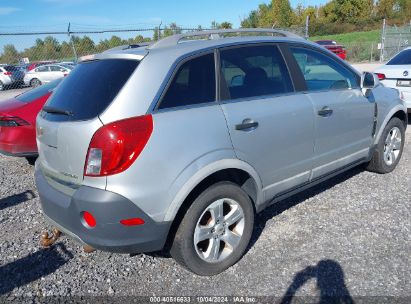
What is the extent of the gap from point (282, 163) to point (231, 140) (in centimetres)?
70

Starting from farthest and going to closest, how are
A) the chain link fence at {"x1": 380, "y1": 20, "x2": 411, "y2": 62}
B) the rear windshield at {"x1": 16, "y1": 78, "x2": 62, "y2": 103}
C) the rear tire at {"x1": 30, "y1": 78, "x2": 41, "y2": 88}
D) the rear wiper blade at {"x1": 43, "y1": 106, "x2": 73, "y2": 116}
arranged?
the chain link fence at {"x1": 380, "y1": 20, "x2": 411, "y2": 62} < the rear tire at {"x1": 30, "y1": 78, "x2": 41, "y2": 88} < the rear windshield at {"x1": 16, "y1": 78, "x2": 62, "y2": 103} < the rear wiper blade at {"x1": 43, "y1": 106, "x2": 73, "y2": 116}

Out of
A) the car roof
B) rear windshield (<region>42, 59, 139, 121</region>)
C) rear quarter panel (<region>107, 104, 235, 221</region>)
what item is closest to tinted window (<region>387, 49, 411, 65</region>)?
the car roof

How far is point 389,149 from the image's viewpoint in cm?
471

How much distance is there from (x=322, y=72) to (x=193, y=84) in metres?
1.90

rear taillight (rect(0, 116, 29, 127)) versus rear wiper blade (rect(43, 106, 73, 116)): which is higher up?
rear wiper blade (rect(43, 106, 73, 116))

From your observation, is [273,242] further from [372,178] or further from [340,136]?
[372,178]

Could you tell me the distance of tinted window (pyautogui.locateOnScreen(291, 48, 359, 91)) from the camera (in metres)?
3.52

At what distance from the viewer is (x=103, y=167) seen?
7.61 ft

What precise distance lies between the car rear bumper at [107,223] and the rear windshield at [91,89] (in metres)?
0.55

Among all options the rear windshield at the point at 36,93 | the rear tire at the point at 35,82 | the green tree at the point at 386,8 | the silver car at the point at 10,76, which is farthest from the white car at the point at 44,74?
the green tree at the point at 386,8

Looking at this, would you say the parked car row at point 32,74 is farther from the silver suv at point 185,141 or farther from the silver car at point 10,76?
the silver suv at point 185,141

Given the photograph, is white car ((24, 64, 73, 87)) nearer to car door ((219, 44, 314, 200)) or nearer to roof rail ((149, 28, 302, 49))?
roof rail ((149, 28, 302, 49))

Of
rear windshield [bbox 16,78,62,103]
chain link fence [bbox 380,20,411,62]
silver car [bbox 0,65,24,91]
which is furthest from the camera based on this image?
chain link fence [bbox 380,20,411,62]

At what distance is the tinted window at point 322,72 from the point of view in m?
3.52
